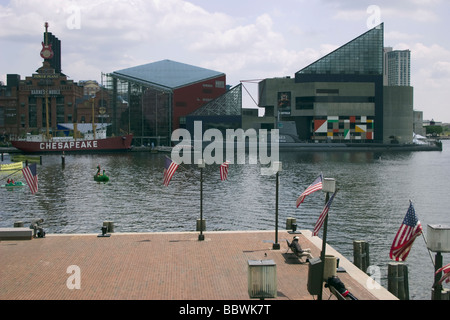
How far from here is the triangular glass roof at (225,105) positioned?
164500 mm

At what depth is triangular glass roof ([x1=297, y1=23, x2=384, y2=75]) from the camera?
552 ft

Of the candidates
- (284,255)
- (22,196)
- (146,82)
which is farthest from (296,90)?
(284,255)

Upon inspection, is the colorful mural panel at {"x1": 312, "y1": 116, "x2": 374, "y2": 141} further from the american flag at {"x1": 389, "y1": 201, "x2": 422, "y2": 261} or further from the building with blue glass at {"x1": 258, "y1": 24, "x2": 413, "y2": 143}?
the american flag at {"x1": 389, "y1": 201, "x2": 422, "y2": 261}

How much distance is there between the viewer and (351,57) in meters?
169

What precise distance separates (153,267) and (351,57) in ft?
522

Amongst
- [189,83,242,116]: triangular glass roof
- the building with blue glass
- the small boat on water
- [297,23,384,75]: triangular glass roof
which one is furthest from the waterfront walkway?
[297,23,384,75]: triangular glass roof

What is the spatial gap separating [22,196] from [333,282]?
4391cm

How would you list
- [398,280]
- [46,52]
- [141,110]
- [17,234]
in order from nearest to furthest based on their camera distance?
[398,280] < [17,234] < [141,110] < [46,52]

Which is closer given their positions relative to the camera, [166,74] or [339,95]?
[339,95]

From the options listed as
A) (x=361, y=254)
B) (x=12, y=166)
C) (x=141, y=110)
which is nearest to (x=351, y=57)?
(x=141, y=110)

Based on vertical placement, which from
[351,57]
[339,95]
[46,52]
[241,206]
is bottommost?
[241,206]

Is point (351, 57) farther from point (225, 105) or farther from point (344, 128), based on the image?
point (225, 105)

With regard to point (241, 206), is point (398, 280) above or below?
above
